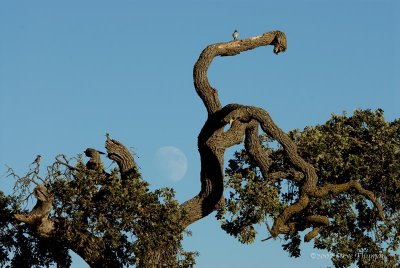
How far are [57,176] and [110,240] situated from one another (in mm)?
3453

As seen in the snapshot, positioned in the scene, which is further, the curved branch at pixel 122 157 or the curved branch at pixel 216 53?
the curved branch at pixel 216 53

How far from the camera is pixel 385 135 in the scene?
150ft

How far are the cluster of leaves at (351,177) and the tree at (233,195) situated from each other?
5 cm

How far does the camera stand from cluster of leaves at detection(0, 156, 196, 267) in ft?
120

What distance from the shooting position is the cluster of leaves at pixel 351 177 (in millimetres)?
43688

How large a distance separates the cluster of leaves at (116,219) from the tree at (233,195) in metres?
0.04

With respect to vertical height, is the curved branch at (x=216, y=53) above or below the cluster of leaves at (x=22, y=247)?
above

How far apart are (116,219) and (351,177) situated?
1279 centimetres

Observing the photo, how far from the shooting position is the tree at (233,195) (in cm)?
3691

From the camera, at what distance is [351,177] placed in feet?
145

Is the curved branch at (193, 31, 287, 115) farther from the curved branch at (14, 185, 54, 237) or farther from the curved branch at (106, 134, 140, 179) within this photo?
the curved branch at (14, 185, 54, 237)

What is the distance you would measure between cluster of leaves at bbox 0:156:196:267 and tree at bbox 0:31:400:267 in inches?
1.6

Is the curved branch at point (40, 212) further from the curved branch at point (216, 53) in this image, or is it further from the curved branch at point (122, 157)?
the curved branch at point (216, 53)

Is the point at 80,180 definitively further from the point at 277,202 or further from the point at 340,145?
the point at 340,145
